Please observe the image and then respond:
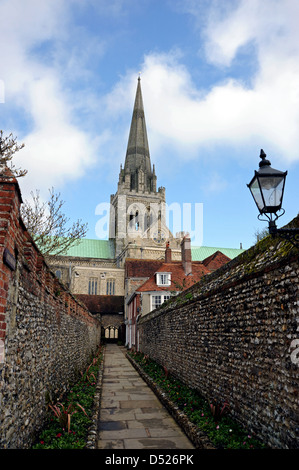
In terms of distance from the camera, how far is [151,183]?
74.6 meters

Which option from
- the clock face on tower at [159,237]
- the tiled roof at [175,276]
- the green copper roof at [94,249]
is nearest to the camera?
the tiled roof at [175,276]

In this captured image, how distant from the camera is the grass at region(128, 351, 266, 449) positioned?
472 centimetres

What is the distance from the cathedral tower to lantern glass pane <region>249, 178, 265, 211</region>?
48744 mm

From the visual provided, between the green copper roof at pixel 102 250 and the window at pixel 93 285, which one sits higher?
the green copper roof at pixel 102 250

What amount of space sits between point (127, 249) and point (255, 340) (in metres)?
48.9

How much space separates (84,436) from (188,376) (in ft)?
13.9

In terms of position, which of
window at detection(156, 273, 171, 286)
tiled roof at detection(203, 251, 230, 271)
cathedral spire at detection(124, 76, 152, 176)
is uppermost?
cathedral spire at detection(124, 76, 152, 176)

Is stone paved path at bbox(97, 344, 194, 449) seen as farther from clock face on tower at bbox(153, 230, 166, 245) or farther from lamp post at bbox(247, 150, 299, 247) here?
clock face on tower at bbox(153, 230, 166, 245)

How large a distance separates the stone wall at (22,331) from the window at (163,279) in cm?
1784

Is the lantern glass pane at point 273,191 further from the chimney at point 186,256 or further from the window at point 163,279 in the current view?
the chimney at point 186,256

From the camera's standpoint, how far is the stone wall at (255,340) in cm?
407

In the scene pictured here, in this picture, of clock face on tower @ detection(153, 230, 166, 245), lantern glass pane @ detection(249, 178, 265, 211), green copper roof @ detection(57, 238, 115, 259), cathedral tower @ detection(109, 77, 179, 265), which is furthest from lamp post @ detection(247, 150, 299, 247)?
green copper roof @ detection(57, 238, 115, 259)

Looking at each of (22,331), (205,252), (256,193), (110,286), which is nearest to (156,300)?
(22,331)

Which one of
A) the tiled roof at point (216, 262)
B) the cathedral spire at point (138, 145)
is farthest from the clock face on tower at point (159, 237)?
the tiled roof at point (216, 262)
